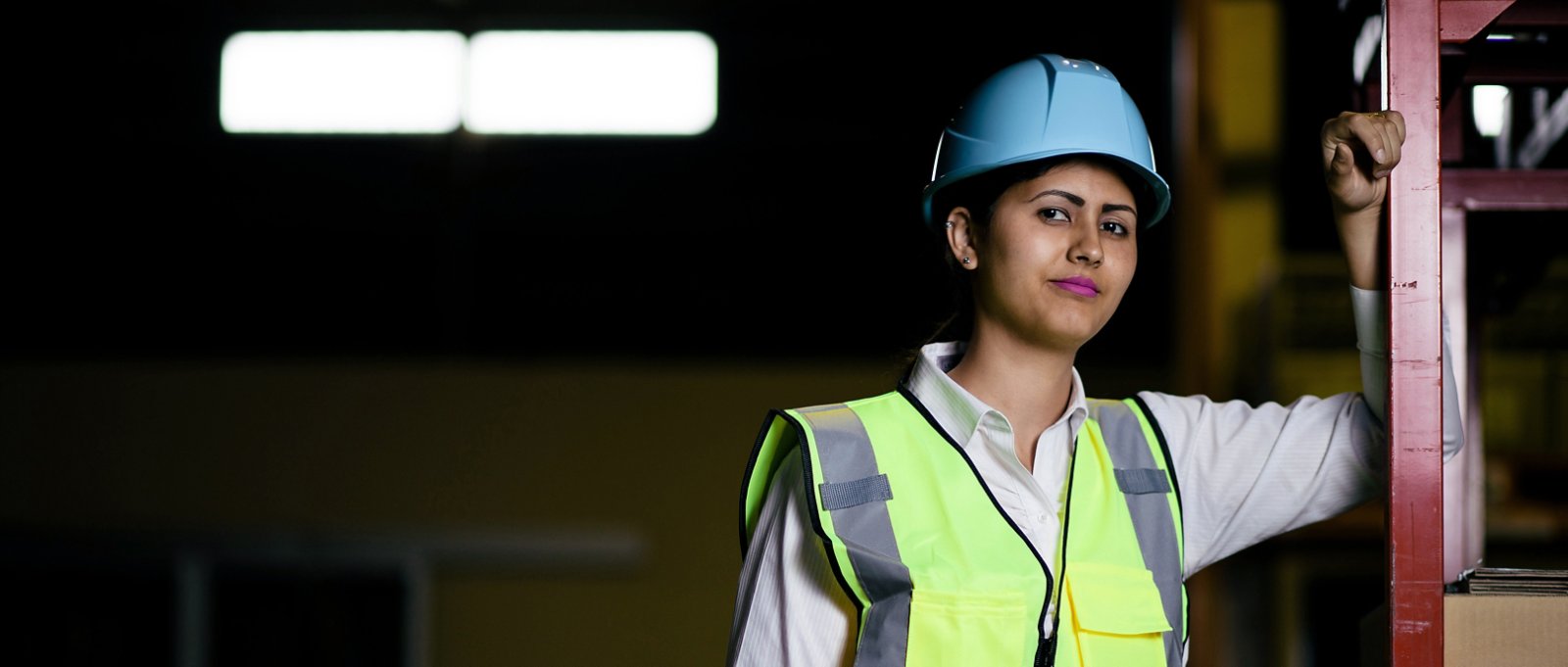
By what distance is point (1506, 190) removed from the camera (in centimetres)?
281

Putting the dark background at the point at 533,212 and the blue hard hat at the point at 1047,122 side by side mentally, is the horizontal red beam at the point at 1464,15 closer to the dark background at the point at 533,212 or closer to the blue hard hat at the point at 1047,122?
the blue hard hat at the point at 1047,122

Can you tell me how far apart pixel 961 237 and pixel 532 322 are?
6.20 m

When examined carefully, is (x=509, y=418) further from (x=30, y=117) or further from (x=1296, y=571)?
(x=1296, y=571)

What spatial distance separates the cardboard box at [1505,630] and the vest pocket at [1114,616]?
436 millimetres

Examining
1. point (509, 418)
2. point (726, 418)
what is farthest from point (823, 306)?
point (509, 418)

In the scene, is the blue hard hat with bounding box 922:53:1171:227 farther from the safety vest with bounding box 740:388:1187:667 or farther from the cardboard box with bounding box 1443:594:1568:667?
the cardboard box with bounding box 1443:594:1568:667

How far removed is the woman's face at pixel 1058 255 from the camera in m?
2.50

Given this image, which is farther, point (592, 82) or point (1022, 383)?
point (592, 82)

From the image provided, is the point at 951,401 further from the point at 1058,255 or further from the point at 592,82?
the point at 592,82

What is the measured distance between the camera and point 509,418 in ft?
27.1

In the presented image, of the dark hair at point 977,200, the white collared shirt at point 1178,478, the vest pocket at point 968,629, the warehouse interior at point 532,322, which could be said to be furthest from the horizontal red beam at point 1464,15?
the warehouse interior at point 532,322

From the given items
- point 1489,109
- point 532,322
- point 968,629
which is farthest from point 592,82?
point 968,629

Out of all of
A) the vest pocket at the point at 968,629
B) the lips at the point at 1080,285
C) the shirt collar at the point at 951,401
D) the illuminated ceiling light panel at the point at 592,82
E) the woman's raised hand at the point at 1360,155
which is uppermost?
the illuminated ceiling light panel at the point at 592,82

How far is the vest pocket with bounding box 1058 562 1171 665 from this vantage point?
2422mm
